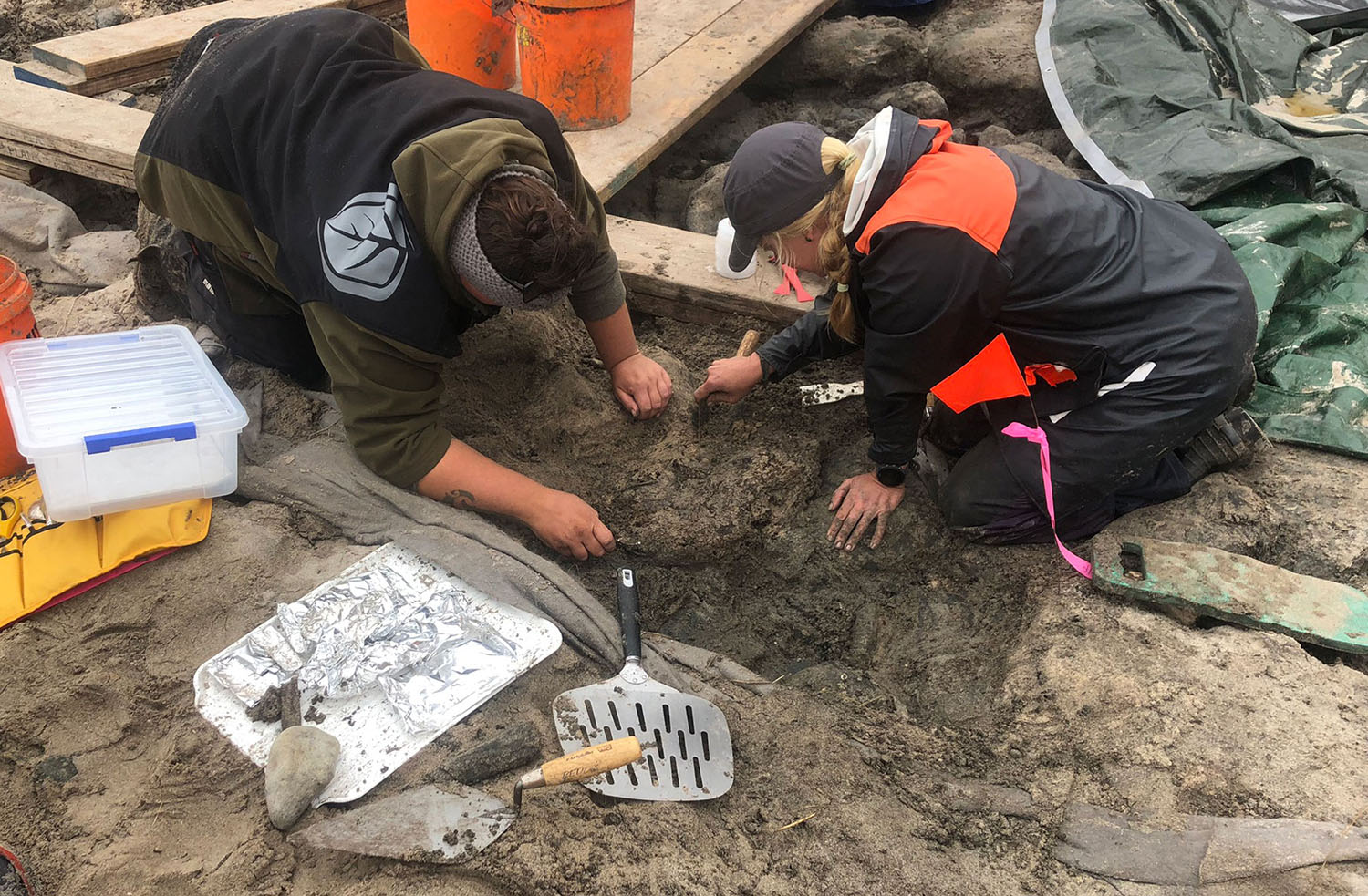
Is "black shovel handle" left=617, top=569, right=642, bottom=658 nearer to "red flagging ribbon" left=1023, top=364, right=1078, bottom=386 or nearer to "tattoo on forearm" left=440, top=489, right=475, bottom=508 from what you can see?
"tattoo on forearm" left=440, top=489, right=475, bottom=508

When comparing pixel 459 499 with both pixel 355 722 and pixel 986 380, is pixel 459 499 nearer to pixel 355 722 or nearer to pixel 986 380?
pixel 355 722

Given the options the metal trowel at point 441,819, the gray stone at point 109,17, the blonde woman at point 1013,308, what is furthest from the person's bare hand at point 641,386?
the gray stone at point 109,17

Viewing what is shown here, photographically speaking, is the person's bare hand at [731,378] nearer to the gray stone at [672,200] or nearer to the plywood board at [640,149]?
the plywood board at [640,149]

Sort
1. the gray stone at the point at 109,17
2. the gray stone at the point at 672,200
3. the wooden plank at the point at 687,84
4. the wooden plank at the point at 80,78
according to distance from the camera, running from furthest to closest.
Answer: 1. the gray stone at the point at 109,17
2. the gray stone at the point at 672,200
3. the wooden plank at the point at 80,78
4. the wooden plank at the point at 687,84

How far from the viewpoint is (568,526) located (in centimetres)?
223

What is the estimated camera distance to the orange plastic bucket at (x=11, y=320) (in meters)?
2.19

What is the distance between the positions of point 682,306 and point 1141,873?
Result: 2.11m

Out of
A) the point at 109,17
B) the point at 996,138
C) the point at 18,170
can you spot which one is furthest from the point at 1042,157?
the point at 109,17

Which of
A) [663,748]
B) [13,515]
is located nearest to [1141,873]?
[663,748]

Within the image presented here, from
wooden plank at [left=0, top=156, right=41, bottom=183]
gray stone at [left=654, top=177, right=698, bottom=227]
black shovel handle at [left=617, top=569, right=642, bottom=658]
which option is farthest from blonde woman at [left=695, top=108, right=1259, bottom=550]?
wooden plank at [left=0, top=156, right=41, bottom=183]

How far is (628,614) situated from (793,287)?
140cm

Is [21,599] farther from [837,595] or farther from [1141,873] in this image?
[1141,873]

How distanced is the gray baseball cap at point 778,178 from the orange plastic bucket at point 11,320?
182 centimetres

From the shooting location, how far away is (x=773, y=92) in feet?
16.5
